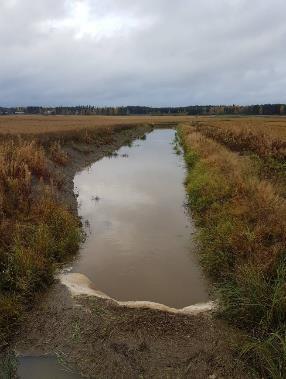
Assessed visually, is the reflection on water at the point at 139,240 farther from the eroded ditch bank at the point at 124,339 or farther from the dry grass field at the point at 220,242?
the eroded ditch bank at the point at 124,339

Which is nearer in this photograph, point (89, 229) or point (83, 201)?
point (89, 229)

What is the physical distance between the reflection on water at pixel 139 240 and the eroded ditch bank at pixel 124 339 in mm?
981

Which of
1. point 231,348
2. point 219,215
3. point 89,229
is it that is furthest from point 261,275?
point 89,229

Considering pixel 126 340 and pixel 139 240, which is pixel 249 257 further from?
pixel 139 240

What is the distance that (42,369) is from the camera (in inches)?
235

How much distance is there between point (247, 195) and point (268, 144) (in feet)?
45.9

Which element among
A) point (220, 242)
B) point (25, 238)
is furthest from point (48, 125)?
point (220, 242)

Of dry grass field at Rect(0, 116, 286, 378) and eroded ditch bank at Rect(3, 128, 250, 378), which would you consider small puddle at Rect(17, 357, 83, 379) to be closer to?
eroded ditch bank at Rect(3, 128, 250, 378)

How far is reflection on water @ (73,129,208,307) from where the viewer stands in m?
8.62

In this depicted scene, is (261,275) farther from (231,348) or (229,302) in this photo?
(231,348)

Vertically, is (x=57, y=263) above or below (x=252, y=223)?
below

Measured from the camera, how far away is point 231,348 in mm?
6047

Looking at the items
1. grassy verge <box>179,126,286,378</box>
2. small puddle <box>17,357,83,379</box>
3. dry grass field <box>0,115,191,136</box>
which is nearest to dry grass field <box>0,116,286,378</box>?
grassy verge <box>179,126,286,378</box>

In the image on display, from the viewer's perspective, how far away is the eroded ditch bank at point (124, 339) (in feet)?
19.1
